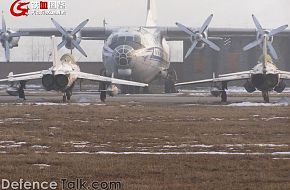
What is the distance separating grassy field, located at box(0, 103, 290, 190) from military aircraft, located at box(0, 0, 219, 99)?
25.4 meters

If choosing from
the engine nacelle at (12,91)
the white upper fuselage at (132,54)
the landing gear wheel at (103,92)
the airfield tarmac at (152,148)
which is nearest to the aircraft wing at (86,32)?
the white upper fuselage at (132,54)

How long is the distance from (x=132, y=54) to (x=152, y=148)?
41.3 meters

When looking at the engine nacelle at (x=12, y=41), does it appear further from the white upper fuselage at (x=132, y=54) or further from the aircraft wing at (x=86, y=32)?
the white upper fuselage at (x=132, y=54)

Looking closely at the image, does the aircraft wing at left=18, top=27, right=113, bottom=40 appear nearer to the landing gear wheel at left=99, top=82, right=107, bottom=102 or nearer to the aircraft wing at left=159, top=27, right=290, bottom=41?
the aircraft wing at left=159, top=27, right=290, bottom=41

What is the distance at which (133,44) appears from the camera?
62344 mm

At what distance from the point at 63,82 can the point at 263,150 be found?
28.5m

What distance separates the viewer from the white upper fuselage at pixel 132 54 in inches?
2420

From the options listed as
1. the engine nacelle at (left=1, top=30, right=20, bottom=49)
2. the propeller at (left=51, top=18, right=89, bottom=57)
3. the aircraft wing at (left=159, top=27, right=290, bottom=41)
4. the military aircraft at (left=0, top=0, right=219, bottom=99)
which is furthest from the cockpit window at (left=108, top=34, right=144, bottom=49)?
the engine nacelle at (left=1, top=30, right=20, bottom=49)

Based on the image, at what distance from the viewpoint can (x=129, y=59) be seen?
201 ft

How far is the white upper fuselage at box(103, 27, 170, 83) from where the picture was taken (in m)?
61.5

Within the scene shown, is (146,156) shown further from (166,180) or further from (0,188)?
(0,188)

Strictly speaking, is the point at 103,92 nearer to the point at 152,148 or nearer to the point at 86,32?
the point at 86,32

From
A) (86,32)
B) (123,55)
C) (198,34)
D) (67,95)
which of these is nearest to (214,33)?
(198,34)

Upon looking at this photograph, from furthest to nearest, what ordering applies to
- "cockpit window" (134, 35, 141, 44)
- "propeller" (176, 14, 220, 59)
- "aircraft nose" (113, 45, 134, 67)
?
"propeller" (176, 14, 220, 59), "cockpit window" (134, 35, 141, 44), "aircraft nose" (113, 45, 134, 67)
